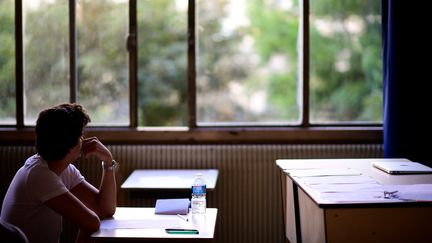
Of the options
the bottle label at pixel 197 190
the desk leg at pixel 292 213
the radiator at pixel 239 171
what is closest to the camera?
the bottle label at pixel 197 190

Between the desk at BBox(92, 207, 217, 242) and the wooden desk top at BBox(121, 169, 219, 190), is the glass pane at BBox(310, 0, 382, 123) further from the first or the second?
the desk at BBox(92, 207, 217, 242)

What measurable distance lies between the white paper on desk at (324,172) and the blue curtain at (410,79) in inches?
40.5

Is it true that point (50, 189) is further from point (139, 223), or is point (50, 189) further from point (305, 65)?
point (305, 65)

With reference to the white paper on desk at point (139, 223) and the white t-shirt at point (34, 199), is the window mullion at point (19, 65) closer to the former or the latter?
the white t-shirt at point (34, 199)

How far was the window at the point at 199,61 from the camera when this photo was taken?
4262 millimetres

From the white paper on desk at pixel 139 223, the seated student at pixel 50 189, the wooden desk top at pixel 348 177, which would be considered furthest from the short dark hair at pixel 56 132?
the wooden desk top at pixel 348 177

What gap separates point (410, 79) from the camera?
12.6 feet

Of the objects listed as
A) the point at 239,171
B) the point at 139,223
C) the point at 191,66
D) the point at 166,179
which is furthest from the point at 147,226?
the point at 191,66

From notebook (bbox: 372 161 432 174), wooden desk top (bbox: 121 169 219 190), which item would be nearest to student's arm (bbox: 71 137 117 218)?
wooden desk top (bbox: 121 169 219 190)

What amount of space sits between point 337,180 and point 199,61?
1.87m

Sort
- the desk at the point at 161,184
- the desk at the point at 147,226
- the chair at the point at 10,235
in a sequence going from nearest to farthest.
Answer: the chair at the point at 10,235 < the desk at the point at 147,226 < the desk at the point at 161,184

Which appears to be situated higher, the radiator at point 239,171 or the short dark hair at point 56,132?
the short dark hair at point 56,132

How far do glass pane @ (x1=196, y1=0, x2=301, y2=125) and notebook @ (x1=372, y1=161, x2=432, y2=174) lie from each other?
4.14 ft

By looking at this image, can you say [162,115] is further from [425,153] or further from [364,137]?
[425,153]
